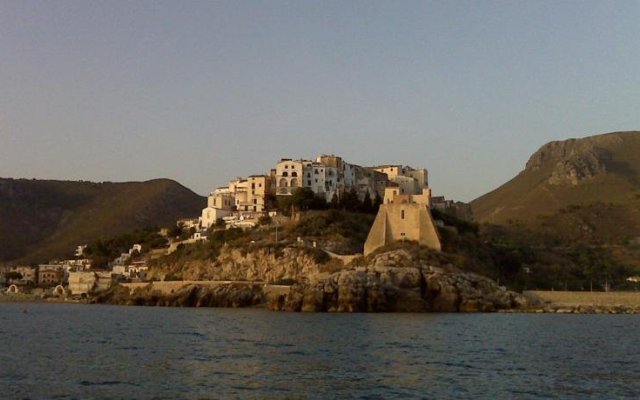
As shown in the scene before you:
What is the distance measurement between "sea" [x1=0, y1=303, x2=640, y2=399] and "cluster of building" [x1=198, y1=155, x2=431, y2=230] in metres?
45.3

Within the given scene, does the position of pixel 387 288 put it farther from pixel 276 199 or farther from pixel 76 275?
pixel 76 275

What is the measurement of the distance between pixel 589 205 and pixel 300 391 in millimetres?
145970

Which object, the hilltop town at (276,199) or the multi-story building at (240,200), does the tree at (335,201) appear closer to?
the hilltop town at (276,199)

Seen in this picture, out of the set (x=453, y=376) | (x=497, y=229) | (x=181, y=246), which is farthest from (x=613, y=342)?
(x=497, y=229)

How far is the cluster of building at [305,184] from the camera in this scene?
109 m

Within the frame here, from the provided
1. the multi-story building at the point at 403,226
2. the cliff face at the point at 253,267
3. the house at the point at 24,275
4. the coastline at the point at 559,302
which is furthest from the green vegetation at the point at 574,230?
the house at the point at 24,275

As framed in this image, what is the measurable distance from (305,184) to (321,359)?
236ft

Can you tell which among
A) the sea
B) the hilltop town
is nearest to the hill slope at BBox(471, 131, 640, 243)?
the hilltop town

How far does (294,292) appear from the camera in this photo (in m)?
77.6

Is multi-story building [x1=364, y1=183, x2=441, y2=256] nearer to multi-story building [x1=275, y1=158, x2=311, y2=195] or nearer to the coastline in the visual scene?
the coastline

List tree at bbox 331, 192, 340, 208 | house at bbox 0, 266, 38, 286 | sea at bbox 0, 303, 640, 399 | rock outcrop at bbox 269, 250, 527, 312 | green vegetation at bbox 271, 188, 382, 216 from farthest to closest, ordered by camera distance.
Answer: house at bbox 0, 266, 38, 286, tree at bbox 331, 192, 340, 208, green vegetation at bbox 271, 188, 382, 216, rock outcrop at bbox 269, 250, 527, 312, sea at bbox 0, 303, 640, 399

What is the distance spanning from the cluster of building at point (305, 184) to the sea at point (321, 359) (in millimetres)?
45299

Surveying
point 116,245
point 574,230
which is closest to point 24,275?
point 116,245

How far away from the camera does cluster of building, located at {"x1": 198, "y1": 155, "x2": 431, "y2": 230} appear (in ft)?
359
